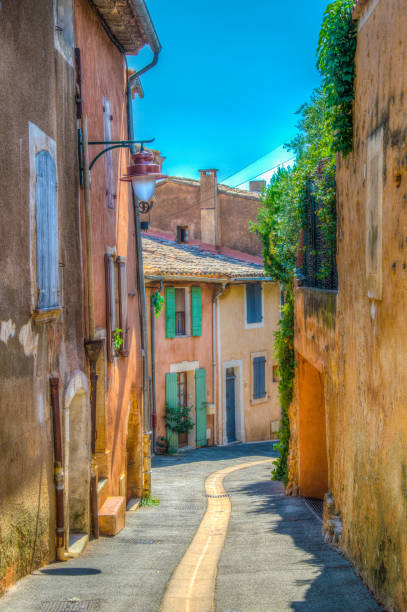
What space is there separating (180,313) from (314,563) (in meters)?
15.8

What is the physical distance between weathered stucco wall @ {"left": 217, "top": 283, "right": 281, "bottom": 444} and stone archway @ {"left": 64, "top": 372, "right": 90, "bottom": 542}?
49.7 feet

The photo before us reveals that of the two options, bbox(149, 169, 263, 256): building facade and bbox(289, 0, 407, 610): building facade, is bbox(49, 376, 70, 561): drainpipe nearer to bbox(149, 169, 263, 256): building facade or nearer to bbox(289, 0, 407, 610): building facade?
bbox(289, 0, 407, 610): building facade

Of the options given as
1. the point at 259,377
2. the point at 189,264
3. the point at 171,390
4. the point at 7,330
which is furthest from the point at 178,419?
the point at 7,330

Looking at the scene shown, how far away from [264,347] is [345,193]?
1802cm

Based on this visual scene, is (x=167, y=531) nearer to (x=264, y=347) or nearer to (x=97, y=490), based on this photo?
(x=97, y=490)

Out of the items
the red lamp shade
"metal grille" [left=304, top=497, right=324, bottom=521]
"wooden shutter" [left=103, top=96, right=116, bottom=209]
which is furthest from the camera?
"metal grille" [left=304, top=497, right=324, bottom=521]

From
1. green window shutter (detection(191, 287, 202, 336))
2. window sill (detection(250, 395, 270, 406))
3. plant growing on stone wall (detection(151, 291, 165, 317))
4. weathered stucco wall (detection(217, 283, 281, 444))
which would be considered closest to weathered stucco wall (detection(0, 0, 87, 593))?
plant growing on stone wall (detection(151, 291, 165, 317))

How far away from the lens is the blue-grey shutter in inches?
258

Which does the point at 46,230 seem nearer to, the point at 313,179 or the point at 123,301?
the point at 123,301

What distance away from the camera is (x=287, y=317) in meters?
13.7

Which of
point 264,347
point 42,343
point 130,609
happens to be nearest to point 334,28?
point 42,343

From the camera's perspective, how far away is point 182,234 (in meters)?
28.4

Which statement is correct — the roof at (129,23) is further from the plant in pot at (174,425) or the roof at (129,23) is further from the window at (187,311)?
the plant in pot at (174,425)

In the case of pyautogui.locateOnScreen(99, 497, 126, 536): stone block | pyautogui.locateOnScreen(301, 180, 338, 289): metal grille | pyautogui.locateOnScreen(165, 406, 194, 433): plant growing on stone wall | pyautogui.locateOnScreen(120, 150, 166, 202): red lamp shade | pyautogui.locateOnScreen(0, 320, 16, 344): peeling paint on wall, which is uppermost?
pyautogui.locateOnScreen(120, 150, 166, 202): red lamp shade
